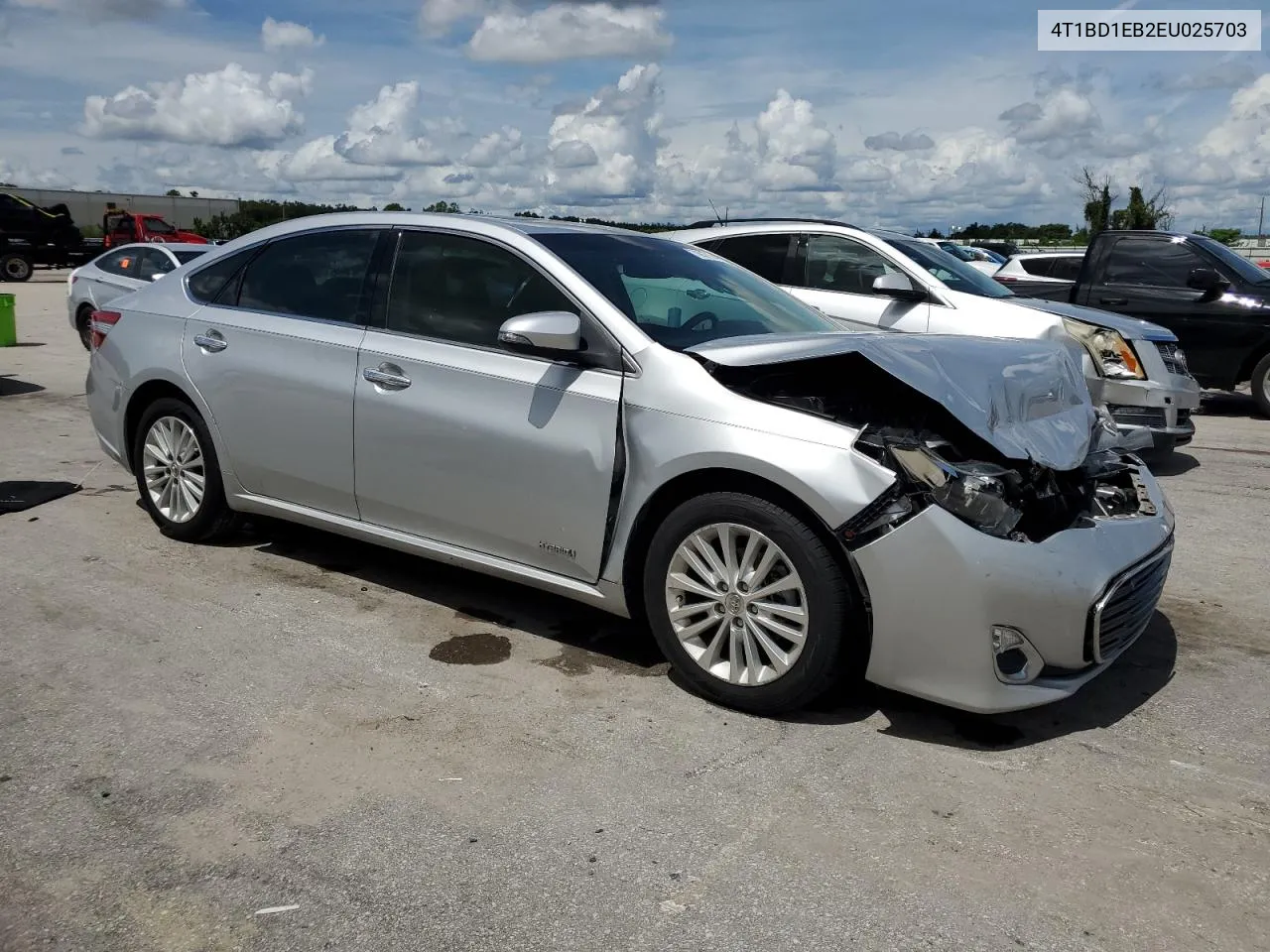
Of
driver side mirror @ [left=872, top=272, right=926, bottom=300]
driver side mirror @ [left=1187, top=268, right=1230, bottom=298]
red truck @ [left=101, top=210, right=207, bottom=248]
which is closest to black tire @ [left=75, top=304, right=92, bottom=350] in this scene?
driver side mirror @ [left=872, top=272, right=926, bottom=300]

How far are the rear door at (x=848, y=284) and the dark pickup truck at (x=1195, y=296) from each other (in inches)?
137

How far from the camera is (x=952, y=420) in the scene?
4031 millimetres

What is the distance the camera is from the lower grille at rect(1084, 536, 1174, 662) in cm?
366

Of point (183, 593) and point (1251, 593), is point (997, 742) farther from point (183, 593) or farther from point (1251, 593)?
point (183, 593)

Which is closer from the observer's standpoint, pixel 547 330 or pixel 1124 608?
pixel 1124 608

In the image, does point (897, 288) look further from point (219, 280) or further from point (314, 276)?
point (219, 280)

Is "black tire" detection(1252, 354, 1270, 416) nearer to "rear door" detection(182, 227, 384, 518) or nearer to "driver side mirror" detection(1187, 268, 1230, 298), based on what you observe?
"driver side mirror" detection(1187, 268, 1230, 298)

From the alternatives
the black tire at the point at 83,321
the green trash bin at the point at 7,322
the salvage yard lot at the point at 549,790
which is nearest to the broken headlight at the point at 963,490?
the salvage yard lot at the point at 549,790

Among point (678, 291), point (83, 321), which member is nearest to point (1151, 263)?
point (678, 291)

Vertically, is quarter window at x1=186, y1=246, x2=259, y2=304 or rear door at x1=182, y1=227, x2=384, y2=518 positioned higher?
quarter window at x1=186, y1=246, x2=259, y2=304

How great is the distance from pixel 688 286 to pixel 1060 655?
6.99 feet

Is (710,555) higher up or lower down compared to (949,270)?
lower down

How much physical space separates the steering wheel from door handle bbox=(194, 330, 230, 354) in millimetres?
2318

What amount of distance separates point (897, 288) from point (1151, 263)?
4280mm
